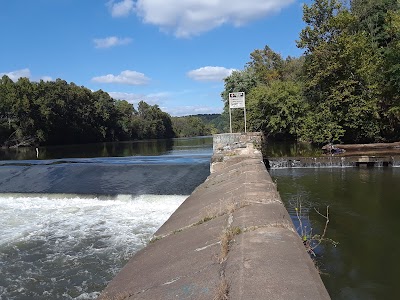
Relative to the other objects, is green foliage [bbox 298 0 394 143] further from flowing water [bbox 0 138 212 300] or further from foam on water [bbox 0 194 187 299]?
foam on water [bbox 0 194 187 299]

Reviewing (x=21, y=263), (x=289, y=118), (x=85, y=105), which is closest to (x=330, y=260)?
(x=21, y=263)

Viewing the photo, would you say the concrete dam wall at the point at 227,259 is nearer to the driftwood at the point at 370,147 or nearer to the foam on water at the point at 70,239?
the foam on water at the point at 70,239

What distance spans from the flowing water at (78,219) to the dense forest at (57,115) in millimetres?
47404

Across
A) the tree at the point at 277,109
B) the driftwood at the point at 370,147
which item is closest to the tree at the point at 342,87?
the driftwood at the point at 370,147

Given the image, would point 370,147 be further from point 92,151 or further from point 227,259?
point 92,151

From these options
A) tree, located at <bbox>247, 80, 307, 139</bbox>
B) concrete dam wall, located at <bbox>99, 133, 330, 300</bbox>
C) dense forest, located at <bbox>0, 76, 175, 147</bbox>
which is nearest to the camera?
concrete dam wall, located at <bbox>99, 133, 330, 300</bbox>

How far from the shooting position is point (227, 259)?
3.37 metres

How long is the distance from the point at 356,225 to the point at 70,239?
21.8 feet

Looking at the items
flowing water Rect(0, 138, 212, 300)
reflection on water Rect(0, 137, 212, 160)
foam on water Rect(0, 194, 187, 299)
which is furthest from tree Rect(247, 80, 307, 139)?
foam on water Rect(0, 194, 187, 299)

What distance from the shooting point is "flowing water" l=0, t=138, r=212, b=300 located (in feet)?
19.8

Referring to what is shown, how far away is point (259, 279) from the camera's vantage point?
2.78 meters

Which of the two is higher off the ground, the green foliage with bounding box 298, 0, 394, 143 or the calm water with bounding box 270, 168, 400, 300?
the green foliage with bounding box 298, 0, 394, 143

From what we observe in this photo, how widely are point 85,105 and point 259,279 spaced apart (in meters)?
80.8

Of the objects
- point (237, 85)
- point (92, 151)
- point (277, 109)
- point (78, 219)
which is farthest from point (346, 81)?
point (92, 151)
